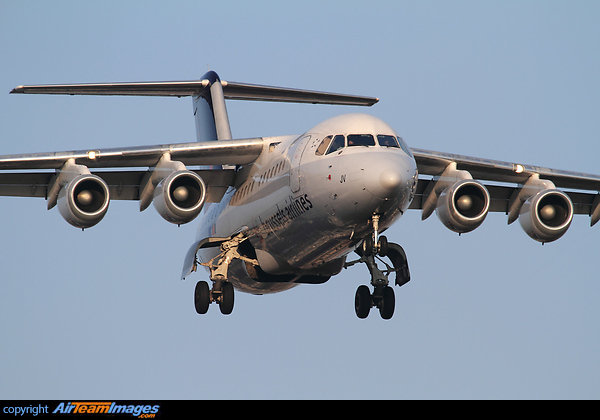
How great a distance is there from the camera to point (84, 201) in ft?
45.3

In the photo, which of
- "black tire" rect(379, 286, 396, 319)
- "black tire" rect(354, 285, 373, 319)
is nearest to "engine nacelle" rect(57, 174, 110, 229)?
"black tire" rect(354, 285, 373, 319)

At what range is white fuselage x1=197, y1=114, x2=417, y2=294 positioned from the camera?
12.6m

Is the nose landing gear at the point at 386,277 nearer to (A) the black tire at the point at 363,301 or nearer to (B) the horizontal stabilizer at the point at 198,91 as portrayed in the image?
(A) the black tire at the point at 363,301

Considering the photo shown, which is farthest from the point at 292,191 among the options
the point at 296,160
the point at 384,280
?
the point at 384,280

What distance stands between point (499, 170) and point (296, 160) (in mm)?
4001

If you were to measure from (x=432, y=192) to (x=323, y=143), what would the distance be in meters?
3.39

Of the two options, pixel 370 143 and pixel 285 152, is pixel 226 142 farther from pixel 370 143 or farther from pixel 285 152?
pixel 370 143

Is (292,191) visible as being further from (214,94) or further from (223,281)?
(214,94)

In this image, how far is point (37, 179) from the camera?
15.1 meters

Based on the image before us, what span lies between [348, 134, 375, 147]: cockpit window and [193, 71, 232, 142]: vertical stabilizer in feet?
16.7

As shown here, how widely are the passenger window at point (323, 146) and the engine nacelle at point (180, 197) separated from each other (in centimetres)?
175
